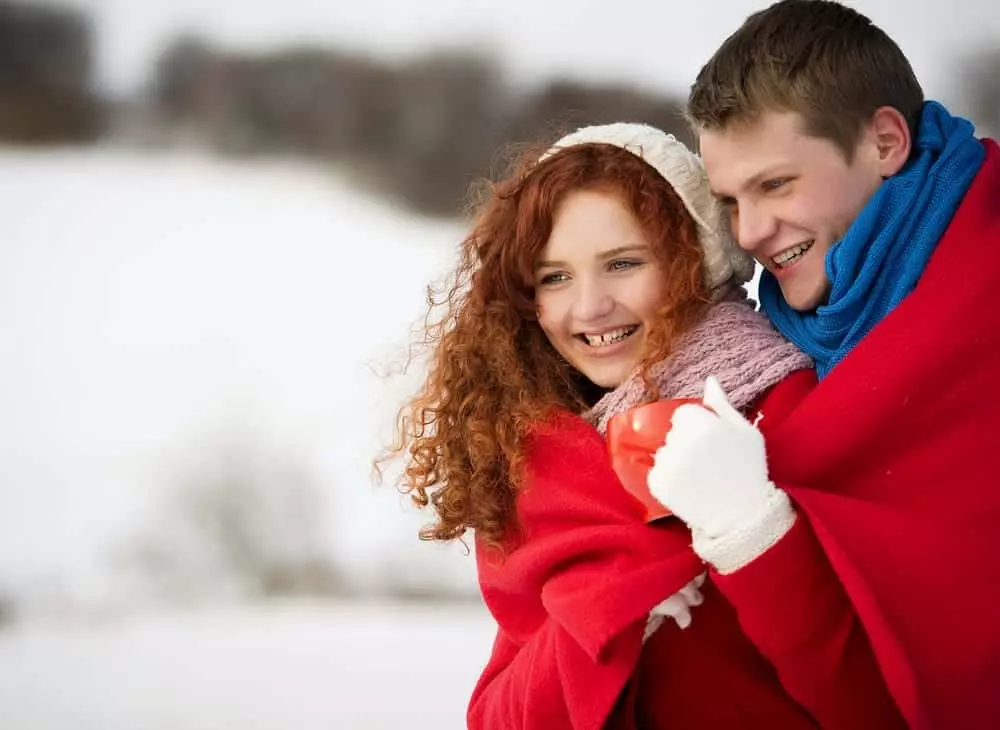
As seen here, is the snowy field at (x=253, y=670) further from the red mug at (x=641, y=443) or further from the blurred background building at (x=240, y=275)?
the red mug at (x=641, y=443)

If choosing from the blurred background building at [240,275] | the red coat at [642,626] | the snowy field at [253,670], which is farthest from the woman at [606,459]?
the blurred background building at [240,275]

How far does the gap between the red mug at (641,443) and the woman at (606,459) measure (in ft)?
0.17

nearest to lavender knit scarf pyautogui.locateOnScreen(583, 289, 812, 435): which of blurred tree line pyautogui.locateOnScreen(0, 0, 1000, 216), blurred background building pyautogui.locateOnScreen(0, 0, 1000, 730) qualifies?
blurred background building pyautogui.locateOnScreen(0, 0, 1000, 730)

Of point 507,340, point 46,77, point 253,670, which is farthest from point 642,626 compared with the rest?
point 46,77

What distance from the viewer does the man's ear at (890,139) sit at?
4.49ft

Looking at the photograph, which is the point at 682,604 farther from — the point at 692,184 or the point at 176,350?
the point at 176,350

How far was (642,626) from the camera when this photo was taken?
1.29 m

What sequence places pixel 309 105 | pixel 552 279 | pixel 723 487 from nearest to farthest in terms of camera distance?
pixel 723 487 → pixel 552 279 → pixel 309 105

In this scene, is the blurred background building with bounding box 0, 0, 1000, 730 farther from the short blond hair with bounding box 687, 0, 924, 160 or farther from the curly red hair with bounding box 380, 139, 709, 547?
the short blond hair with bounding box 687, 0, 924, 160

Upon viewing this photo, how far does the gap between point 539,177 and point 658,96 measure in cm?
200

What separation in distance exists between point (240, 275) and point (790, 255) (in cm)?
241

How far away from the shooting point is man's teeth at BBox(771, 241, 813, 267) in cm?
140

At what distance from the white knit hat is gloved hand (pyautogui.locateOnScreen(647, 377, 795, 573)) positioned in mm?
317

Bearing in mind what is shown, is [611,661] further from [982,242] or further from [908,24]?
[908,24]
